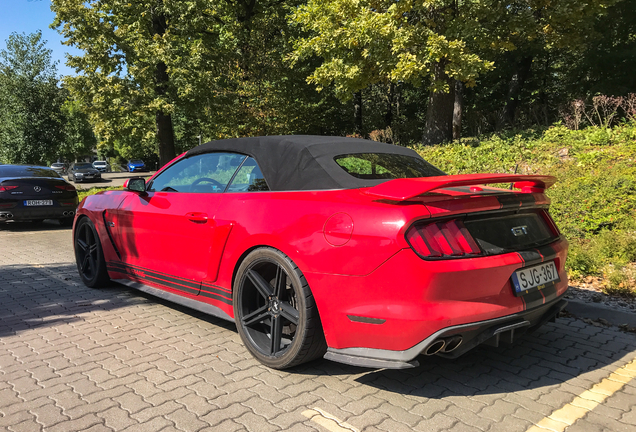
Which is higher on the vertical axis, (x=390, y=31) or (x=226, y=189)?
(x=390, y=31)

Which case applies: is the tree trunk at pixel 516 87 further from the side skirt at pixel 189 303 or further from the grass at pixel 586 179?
the side skirt at pixel 189 303

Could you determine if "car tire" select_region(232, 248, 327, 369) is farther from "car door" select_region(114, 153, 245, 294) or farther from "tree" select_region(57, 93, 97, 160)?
"tree" select_region(57, 93, 97, 160)

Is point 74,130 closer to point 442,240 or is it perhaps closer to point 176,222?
point 176,222

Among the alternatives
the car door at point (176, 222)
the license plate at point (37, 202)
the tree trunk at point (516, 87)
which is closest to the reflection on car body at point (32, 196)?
the license plate at point (37, 202)

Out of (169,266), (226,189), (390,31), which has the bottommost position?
(169,266)

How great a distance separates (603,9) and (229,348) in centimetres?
1522

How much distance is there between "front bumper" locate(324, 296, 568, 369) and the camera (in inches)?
Result: 102

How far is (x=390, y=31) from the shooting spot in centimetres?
1177

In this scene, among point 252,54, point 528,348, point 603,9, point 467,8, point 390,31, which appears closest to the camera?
point 528,348

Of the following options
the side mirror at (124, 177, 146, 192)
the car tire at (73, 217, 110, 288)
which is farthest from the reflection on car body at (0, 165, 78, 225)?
the side mirror at (124, 177, 146, 192)

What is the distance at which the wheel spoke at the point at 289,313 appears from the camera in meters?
3.08

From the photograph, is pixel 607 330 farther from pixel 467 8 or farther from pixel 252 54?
pixel 252 54

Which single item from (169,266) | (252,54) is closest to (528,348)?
(169,266)

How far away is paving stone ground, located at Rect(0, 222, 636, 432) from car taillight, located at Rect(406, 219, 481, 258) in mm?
886
